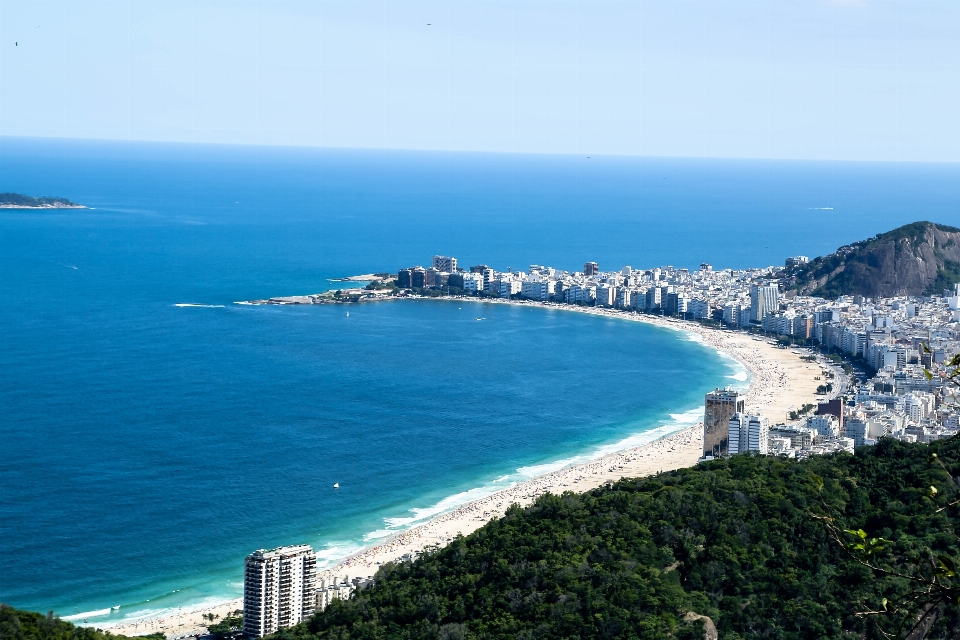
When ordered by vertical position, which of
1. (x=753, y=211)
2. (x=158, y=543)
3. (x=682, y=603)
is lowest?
(x=158, y=543)

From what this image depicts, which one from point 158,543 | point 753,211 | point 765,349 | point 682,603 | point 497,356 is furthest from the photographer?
point 753,211

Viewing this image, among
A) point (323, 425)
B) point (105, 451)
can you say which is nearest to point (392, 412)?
Answer: point (323, 425)

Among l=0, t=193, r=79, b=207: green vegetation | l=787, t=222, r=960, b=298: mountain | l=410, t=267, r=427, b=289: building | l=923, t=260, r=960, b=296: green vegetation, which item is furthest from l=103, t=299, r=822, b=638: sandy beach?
l=0, t=193, r=79, b=207: green vegetation

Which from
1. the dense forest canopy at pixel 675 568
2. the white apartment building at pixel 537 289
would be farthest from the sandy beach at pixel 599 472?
the white apartment building at pixel 537 289

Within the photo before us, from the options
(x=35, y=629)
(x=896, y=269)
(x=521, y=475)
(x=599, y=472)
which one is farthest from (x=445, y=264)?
(x=35, y=629)

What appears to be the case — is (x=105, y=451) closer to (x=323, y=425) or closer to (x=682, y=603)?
(x=323, y=425)

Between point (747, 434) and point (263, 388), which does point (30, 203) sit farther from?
point (747, 434)
